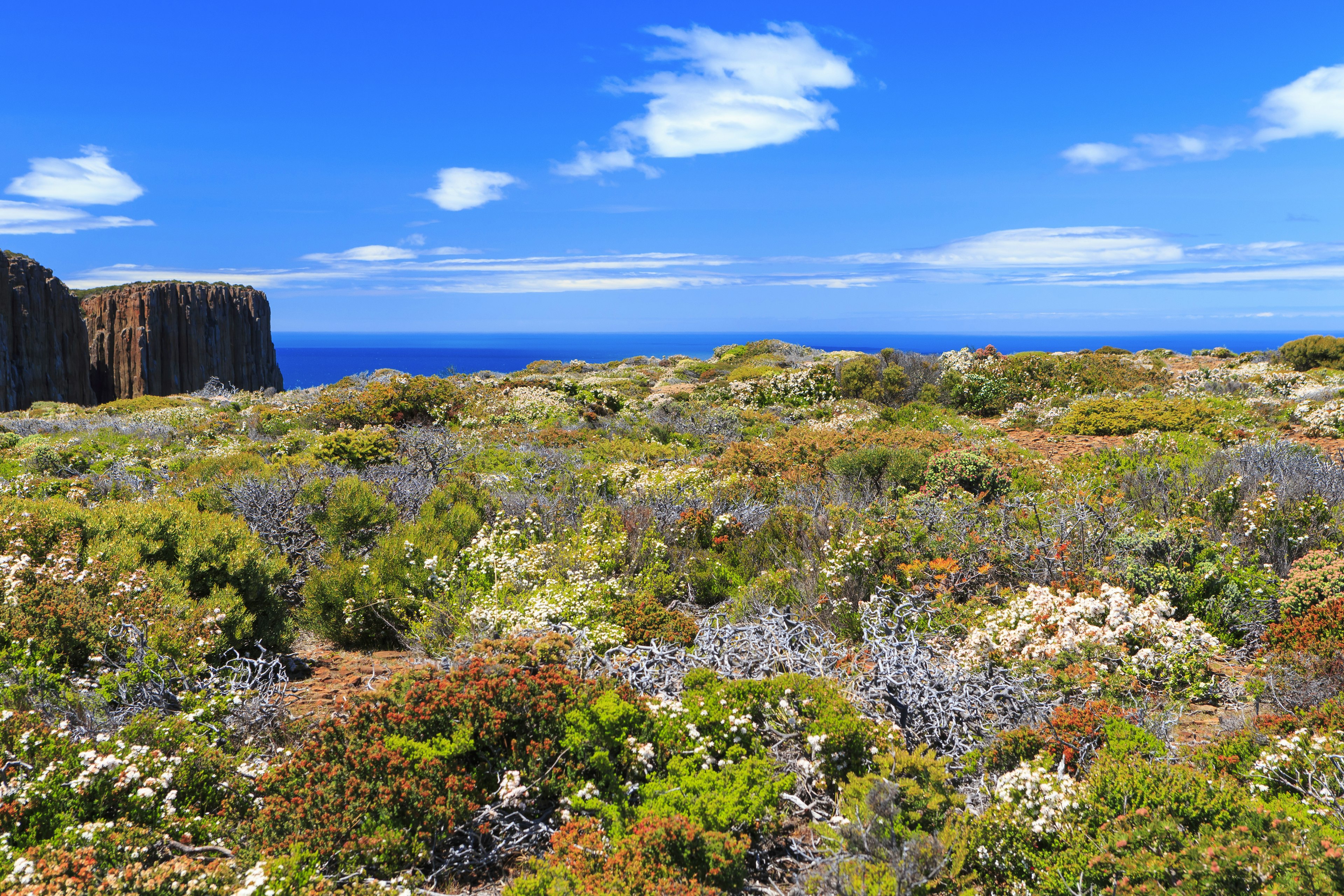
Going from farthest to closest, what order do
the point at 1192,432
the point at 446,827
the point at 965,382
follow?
the point at 965,382, the point at 1192,432, the point at 446,827

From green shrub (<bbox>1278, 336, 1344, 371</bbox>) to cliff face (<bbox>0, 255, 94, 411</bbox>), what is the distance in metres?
72.4

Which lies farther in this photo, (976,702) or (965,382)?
(965,382)

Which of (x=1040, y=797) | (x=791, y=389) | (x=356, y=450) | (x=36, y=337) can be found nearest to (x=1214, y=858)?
(x=1040, y=797)

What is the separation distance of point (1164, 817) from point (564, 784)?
9.19ft

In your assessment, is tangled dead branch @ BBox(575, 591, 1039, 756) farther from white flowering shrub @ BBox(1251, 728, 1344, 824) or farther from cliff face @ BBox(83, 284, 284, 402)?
cliff face @ BBox(83, 284, 284, 402)

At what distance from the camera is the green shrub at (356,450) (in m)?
11.3

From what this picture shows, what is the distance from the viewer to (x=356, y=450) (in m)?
11.6

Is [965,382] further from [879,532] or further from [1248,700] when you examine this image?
[1248,700]

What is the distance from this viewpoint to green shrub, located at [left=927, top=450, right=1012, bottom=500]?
29.1 feet

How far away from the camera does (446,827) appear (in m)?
3.47

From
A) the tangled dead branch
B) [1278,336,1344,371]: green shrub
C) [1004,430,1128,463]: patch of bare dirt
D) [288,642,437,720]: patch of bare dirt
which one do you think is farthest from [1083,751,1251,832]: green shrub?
[1278,336,1344,371]: green shrub

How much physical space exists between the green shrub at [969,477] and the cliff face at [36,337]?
6349 centimetres

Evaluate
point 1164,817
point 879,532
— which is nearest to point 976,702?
point 1164,817

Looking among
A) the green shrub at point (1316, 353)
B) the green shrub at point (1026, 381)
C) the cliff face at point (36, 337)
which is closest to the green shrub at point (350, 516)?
the green shrub at point (1026, 381)
